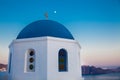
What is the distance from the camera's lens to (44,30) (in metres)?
Answer: 8.07

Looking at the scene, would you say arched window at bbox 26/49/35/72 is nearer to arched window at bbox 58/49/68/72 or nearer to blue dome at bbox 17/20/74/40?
blue dome at bbox 17/20/74/40

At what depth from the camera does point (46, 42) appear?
752 centimetres

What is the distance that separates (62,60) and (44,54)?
1176 millimetres

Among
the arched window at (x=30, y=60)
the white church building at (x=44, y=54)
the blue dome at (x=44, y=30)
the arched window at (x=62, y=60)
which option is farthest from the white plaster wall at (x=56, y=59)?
the arched window at (x=30, y=60)

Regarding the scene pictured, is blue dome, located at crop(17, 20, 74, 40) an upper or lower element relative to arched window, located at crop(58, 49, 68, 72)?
upper

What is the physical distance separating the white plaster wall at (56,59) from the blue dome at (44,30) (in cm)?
46

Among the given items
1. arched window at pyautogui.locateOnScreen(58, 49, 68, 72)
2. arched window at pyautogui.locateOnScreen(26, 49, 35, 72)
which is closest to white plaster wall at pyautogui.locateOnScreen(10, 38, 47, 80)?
arched window at pyautogui.locateOnScreen(26, 49, 35, 72)

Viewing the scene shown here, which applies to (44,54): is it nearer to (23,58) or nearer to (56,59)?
(56,59)

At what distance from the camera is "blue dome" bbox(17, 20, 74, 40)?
799cm

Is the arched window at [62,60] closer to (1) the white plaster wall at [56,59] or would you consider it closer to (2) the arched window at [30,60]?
(1) the white plaster wall at [56,59]

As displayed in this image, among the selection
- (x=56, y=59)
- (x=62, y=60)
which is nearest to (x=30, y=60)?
(x=56, y=59)

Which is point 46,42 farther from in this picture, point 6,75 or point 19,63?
point 6,75

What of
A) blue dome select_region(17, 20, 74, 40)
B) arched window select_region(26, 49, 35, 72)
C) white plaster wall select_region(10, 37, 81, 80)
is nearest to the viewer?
white plaster wall select_region(10, 37, 81, 80)

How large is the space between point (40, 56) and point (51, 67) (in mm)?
799
